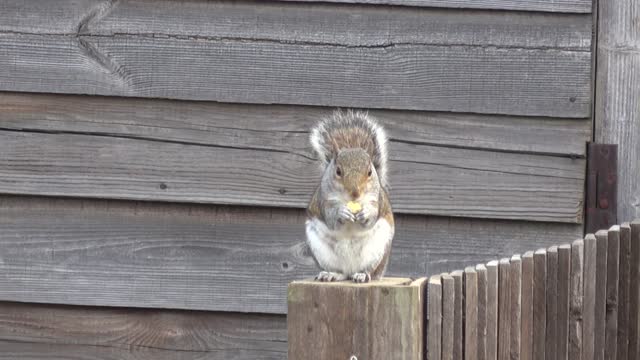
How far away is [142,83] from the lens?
2979mm

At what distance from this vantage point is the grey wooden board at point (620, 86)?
9.62 feet

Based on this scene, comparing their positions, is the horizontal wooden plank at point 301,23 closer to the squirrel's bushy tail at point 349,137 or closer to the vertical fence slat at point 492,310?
the squirrel's bushy tail at point 349,137

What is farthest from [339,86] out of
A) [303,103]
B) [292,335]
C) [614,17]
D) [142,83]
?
[292,335]

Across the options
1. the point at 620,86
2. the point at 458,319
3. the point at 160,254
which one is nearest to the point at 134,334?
the point at 160,254

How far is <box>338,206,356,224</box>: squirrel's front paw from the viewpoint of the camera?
7.64 feet

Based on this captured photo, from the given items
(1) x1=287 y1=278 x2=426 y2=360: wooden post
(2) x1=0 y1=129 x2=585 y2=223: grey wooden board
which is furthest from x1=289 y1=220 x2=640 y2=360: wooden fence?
(2) x1=0 y1=129 x2=585 y2=223: grey wooden board

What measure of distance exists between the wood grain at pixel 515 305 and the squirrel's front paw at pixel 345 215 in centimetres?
36

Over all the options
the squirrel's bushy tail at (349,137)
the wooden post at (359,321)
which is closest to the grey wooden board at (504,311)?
the wooden post at (359,321)

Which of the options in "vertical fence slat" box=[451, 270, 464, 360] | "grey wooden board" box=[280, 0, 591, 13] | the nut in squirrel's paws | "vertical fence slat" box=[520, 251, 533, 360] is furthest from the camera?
"grey wooden board" box=[280, 0, 591, 13]

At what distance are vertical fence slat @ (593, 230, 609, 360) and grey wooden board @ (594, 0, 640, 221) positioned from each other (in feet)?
2.38

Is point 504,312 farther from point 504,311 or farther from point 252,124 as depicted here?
point 252,124

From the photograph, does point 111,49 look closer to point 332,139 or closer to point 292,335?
point 332,139

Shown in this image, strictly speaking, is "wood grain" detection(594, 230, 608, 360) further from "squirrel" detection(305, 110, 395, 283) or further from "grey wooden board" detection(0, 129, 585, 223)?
"grey wooden board" detection(0, 129, 585, 223)

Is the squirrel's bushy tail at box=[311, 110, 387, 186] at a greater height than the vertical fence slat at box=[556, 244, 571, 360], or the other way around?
the squirrel's bushy tail at box=[311, 110, 387, 186]
